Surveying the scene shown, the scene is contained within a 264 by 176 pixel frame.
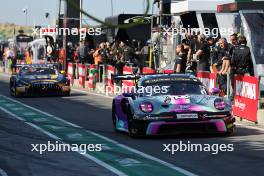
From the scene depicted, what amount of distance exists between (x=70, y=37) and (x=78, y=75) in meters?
13.3

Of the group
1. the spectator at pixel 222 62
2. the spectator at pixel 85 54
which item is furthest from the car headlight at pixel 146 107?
the spectator at pixel 85 54

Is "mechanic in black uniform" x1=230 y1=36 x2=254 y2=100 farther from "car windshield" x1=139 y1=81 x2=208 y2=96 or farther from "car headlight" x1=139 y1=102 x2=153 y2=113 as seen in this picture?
"car headlight" x1=139 y1=102 x2=153 y2=113

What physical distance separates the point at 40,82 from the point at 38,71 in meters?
1.01

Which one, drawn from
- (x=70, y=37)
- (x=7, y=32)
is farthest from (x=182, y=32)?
(x=7, y=32)

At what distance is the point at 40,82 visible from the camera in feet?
94.5

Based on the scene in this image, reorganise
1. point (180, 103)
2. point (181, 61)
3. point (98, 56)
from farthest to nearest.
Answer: point (98, 56) < point (181, 61) < point (180, 103)

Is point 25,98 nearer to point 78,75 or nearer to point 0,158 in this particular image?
point 78,75

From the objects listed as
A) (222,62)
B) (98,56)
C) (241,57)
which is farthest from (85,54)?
(241,57)

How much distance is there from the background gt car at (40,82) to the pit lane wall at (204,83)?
1.81 meters

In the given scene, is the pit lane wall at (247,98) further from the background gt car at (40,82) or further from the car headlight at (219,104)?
the background gt car at (40,82)

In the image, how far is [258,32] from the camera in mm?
23234

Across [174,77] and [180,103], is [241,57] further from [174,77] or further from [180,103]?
[180,103]

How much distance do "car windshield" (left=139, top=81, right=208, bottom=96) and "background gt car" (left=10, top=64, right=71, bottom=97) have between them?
13350mm

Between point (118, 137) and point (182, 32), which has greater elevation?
point (182, 32)
